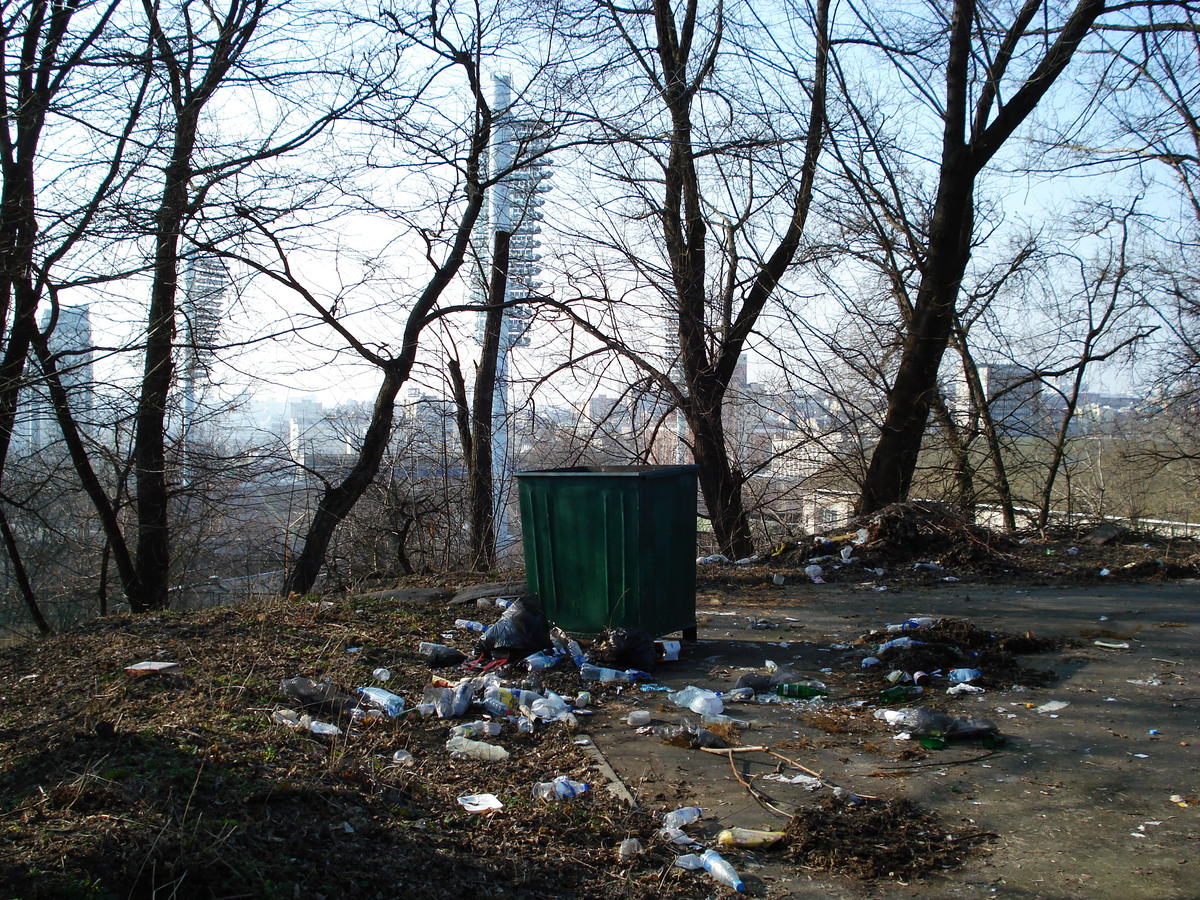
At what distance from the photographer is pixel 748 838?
278cm

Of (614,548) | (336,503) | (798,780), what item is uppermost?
(336,503)

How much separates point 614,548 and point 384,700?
181cm

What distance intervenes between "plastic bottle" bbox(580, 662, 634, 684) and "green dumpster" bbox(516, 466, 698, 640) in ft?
1.82

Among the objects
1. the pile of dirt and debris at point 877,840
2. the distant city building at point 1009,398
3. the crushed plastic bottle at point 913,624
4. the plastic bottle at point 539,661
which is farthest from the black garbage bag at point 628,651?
the distant city building at point 1009,398

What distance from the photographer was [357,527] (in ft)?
42.8

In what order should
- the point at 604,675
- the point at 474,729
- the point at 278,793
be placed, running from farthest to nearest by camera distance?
the point at 604,675
the point at 474,729
the point at 278,793

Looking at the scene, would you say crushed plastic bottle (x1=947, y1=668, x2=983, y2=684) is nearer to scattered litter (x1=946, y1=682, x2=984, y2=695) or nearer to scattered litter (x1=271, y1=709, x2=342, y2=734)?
scattered litter (x1=946, y1=682, x2=984, y2=695)

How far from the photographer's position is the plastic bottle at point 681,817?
2.90 meters

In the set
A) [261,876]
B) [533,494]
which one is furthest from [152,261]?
[261,876]

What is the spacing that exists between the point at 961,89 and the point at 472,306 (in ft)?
21.6

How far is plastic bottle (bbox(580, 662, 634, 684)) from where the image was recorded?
4.71 metres

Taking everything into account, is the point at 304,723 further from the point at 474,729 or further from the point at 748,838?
the point at 748,838

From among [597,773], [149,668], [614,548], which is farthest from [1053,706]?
[149,668]

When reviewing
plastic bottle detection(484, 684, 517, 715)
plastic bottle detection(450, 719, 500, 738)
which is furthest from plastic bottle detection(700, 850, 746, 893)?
plastic bottle detection(484, 684, 517, 715)
